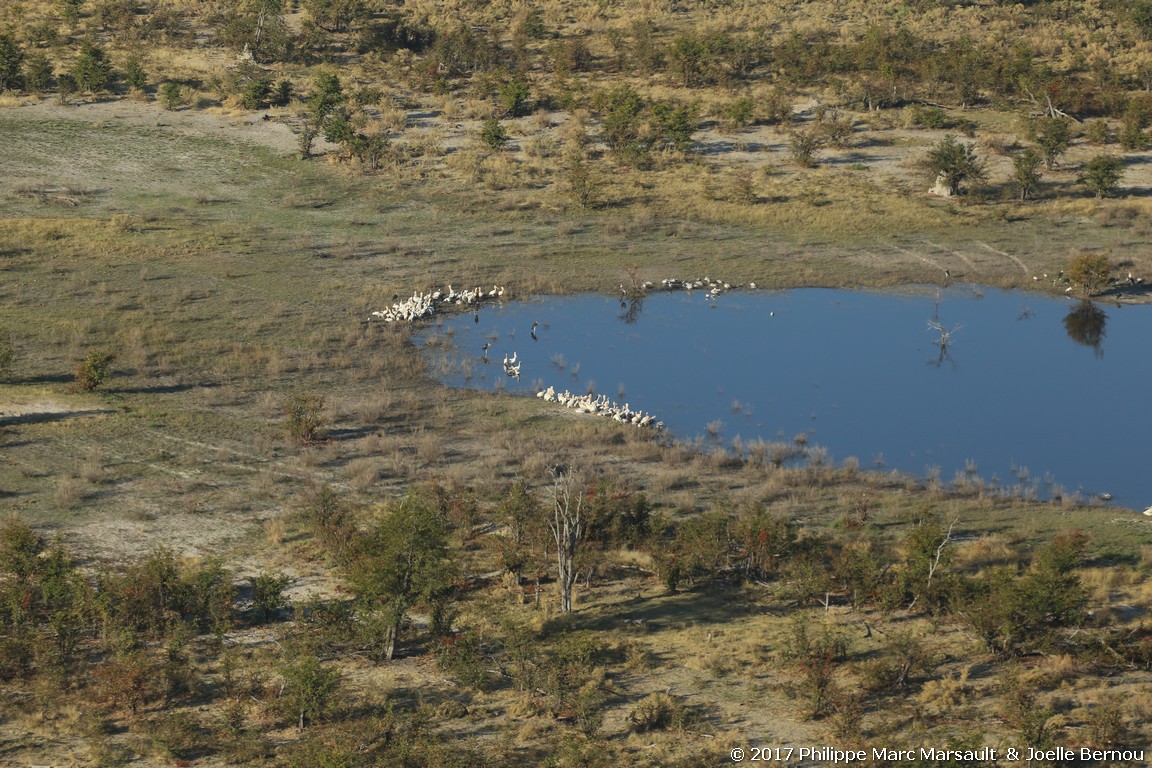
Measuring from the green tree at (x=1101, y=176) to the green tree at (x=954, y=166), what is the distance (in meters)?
3.84

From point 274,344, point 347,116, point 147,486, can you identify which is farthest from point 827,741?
point 347,116

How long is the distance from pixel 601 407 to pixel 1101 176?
27.1 m

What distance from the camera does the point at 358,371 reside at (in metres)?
34.6

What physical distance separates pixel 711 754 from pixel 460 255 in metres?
28.7

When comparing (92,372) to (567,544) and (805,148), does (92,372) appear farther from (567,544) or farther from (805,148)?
(805,148)

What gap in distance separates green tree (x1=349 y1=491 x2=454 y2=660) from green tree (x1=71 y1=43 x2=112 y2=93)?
146 ft

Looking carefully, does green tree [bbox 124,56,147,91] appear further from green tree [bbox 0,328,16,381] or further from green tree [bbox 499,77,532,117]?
green tree [bbox 0,328,16,381]

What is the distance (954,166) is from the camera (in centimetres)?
4959

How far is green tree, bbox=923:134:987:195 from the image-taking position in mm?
49500

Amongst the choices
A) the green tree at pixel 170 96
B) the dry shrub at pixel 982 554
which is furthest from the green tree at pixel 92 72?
the dry shrub at pixel 982 554

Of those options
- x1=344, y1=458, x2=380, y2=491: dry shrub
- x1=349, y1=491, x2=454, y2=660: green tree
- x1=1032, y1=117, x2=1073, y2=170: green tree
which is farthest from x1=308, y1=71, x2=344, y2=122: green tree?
x1=349, y1=491, x2=454, y2=660: green tree

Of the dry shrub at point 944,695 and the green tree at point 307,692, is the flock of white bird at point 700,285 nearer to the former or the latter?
the dry shrub at point 944,695

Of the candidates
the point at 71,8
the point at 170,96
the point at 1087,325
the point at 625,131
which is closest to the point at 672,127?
the point at 625,131

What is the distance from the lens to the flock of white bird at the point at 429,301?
3884 cm
